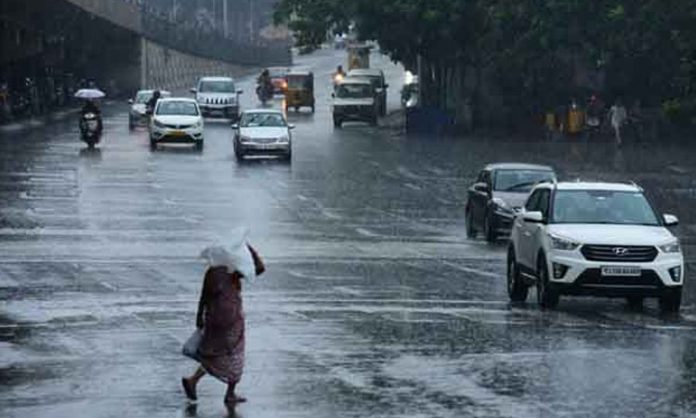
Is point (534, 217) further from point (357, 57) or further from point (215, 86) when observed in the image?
point (357, 57)

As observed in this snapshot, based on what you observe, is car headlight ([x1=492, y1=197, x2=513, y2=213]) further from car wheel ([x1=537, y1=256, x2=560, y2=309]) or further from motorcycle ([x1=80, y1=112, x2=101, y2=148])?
motorcycle ([x1=80, y1=112, x2=101, y2=148])

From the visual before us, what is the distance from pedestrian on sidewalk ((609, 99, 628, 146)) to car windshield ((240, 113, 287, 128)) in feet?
57.6

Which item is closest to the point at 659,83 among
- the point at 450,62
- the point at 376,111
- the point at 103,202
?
the point at 450,62

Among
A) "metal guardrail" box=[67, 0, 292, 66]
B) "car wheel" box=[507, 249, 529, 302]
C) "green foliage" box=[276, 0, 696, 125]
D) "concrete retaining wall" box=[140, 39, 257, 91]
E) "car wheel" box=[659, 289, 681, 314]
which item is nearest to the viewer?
"car wheel" box=[659, 289, 681, 314]

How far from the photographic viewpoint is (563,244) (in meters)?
23.3

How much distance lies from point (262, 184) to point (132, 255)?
1902cm

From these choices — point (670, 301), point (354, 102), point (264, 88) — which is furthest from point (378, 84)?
point (670, 301)

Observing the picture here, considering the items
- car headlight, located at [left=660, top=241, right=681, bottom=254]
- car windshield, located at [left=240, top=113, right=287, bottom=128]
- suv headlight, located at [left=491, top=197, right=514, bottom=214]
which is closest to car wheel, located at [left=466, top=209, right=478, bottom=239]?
suv headlight, located at [left=491, top=197, right=514, bottom=214]

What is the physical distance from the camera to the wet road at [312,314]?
15781 millimetres

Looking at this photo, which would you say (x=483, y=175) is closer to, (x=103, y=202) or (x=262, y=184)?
(x=103, y=202)

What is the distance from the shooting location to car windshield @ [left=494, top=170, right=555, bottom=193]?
37156 millimetres

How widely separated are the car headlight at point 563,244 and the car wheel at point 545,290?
0.26 meters

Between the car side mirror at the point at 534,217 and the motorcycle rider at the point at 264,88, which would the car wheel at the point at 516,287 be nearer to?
the car side mirror at the point at 534,217

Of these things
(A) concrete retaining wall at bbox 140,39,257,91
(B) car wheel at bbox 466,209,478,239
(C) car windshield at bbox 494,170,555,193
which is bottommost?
(A) concrete retaining wall at bbox 140,39,257,91
